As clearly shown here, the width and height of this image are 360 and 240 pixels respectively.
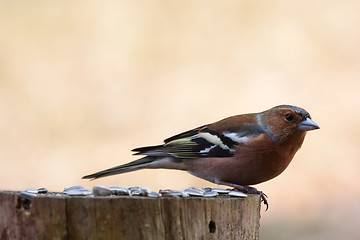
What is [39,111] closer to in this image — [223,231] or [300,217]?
[300,217]

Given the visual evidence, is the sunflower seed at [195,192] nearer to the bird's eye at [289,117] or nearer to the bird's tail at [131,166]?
the bird's tail at [131,166]

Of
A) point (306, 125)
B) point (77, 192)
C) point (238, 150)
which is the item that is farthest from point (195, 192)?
point (306, 125)

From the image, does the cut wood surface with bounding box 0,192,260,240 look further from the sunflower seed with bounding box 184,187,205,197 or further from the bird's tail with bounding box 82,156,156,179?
the bird's tail with bounding box 82,156,156,179

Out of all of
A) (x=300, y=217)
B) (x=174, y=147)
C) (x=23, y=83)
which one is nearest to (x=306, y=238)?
(x=300, y=217)

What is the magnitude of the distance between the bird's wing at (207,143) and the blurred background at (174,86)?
2.76 metres

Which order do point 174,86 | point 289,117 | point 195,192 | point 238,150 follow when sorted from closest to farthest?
1. point 195,192
2. point 238,150
3. point 289,117
4. point 174,86

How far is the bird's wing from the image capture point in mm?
5263

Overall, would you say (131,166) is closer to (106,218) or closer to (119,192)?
(119,192)

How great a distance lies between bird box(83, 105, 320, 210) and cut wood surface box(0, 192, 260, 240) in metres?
1.34

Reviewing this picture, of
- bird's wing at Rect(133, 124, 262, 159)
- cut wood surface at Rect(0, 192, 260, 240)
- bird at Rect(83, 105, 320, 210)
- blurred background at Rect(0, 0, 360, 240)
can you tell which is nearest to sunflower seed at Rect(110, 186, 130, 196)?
cut wood surface at Rect(0, 192, 260, 240)

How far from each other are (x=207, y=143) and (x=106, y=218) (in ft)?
6.71

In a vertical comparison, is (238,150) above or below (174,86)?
below

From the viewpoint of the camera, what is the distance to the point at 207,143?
5.39 meters

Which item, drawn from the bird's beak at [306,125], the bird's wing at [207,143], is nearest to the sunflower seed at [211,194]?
the bird's wing at [207,143]
